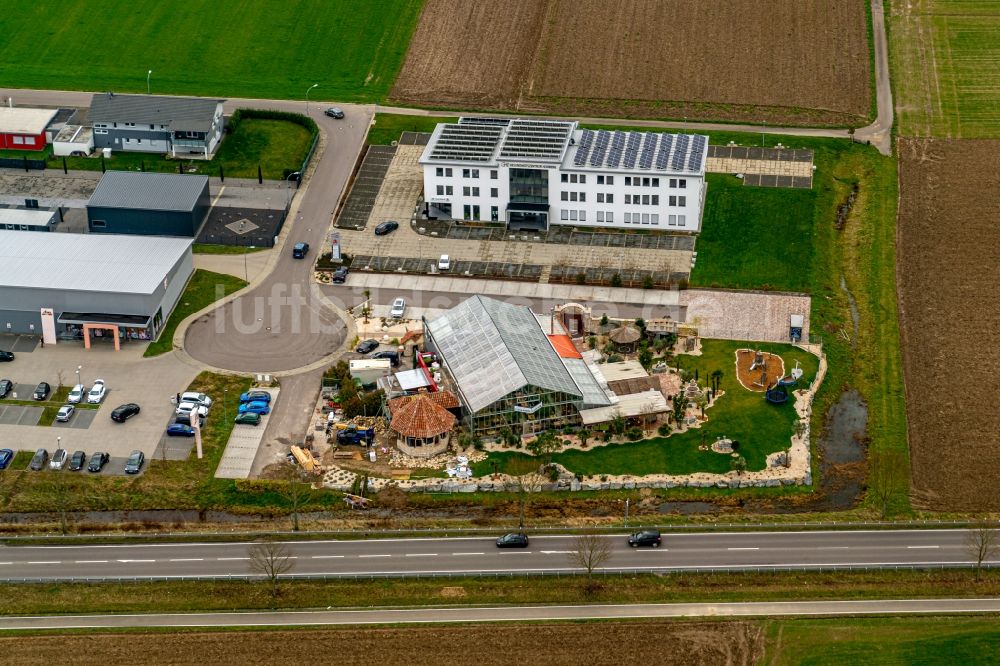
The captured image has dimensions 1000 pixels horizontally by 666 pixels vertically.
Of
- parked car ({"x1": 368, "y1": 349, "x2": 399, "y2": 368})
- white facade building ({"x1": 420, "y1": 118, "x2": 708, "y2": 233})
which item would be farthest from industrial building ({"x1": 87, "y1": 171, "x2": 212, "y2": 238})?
parked car ({"x1": 368, "y1": 349, "x2": 399, "y2": 368})

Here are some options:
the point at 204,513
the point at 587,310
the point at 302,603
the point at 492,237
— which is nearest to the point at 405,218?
the point at 492,237

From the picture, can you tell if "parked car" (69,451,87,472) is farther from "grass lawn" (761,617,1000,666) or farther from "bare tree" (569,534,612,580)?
"grass lawn" (761,617,1000,666)

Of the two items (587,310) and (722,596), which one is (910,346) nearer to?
(587,310)

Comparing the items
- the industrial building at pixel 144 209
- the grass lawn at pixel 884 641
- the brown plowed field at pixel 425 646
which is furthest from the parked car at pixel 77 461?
the grass lawn at pixel 884 641

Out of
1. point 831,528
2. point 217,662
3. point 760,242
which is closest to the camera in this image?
point 217,662

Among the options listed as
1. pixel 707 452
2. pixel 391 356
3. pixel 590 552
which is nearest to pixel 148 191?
pixel 391 356

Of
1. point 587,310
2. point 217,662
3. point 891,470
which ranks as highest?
point 587,310
